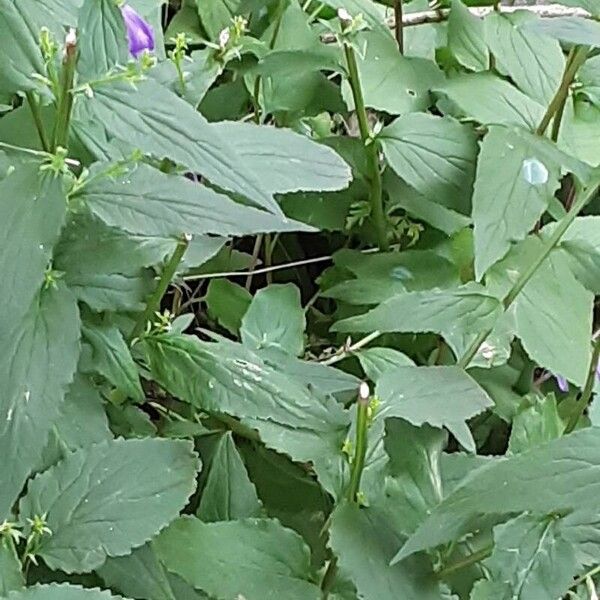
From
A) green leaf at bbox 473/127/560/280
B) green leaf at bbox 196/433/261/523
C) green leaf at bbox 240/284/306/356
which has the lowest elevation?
green leaf at bbox 196/433/261/523

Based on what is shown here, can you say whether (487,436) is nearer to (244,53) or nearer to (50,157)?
(244,53)

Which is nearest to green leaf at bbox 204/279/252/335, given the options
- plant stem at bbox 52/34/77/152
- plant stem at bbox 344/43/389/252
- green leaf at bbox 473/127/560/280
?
plant stem at bbox 344/43/389/252

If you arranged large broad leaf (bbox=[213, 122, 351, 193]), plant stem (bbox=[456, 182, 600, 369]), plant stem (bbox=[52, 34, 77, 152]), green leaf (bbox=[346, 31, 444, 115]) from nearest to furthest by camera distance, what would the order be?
plant stem (bbox=[52, 34, 77, 152]) < large broad leaf (bbox=[213, 122, 351, 193]) < plant stem (bbox=[456, 182, 600, 369]) < green leaf (bbox=[346, 31, 444, 115])

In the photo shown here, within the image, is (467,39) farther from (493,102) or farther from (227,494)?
(227,494)

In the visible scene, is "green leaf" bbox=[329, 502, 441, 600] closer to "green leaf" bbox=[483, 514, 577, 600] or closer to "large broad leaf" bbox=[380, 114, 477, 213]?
"green leaf" bbox=[483, 514, 577, 600]

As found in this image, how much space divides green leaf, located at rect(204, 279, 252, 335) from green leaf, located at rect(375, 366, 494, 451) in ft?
0.77

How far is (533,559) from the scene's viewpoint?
0.51 m

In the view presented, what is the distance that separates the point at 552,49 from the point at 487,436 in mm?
275

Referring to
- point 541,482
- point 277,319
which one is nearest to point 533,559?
point 541,482

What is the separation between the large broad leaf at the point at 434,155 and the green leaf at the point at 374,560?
26 centimetres

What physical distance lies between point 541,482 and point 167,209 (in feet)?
0.63

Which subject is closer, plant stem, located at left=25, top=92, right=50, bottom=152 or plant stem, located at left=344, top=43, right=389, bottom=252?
plant stem, located at left=25, top=92, right=50, bottom=152

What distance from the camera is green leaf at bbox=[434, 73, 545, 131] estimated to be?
76 cm

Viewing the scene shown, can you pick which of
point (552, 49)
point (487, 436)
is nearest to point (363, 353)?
point (487, 436)
